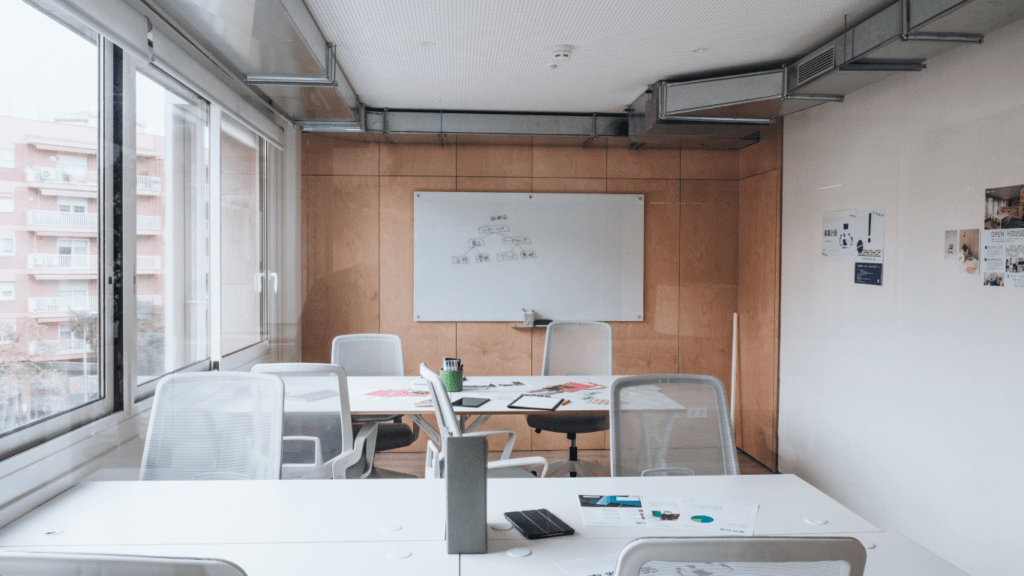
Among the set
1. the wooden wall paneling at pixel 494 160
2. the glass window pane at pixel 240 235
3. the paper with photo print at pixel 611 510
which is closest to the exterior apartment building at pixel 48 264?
the glass window pane at pixel 240 235

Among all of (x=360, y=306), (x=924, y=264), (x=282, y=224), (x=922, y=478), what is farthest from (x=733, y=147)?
(x=282, y=224)

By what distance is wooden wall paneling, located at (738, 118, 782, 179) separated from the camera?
4.82 m

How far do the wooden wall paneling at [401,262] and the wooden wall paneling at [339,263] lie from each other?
0.07m

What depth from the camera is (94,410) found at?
2.67 meters

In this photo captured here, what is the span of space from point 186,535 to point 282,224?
347 cm

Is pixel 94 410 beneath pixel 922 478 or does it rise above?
above

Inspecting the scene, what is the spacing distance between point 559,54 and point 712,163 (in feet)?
6.99

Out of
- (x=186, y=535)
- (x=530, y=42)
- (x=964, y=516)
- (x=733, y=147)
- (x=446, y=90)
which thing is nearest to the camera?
(x=186, y=535)

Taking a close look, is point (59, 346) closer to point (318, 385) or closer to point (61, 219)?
point (61, 219)

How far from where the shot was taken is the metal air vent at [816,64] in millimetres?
3408

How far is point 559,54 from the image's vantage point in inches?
149

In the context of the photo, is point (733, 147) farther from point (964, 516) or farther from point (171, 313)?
point (171, 313)

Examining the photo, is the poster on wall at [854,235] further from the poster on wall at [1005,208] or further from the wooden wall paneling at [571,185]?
the wooden wall paneling at [571,185]

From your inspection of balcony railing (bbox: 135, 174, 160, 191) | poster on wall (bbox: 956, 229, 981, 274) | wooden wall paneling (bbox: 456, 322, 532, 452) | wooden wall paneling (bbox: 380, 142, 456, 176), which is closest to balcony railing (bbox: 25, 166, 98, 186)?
balcony railing (bbox: 135, 174, 160, 191)
